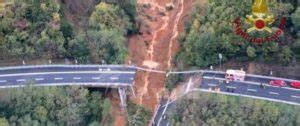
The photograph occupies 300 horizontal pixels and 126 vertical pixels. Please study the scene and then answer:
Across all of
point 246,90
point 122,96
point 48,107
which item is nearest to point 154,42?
point 122,96

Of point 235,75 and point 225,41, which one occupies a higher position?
point 225,41

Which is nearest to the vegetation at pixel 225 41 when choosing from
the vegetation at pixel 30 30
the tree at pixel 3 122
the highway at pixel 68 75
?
the highway at pixel 68 75

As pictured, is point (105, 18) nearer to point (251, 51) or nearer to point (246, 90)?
point (251, 51)

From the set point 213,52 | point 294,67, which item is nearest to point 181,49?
point 213,52


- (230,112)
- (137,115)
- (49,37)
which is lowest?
(137,115)

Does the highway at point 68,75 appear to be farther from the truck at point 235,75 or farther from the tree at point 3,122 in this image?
the truck at point 235,75

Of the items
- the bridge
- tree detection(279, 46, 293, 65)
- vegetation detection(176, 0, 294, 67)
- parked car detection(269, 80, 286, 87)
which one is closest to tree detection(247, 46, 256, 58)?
vegetation detection(176, 0, 294, 67)
